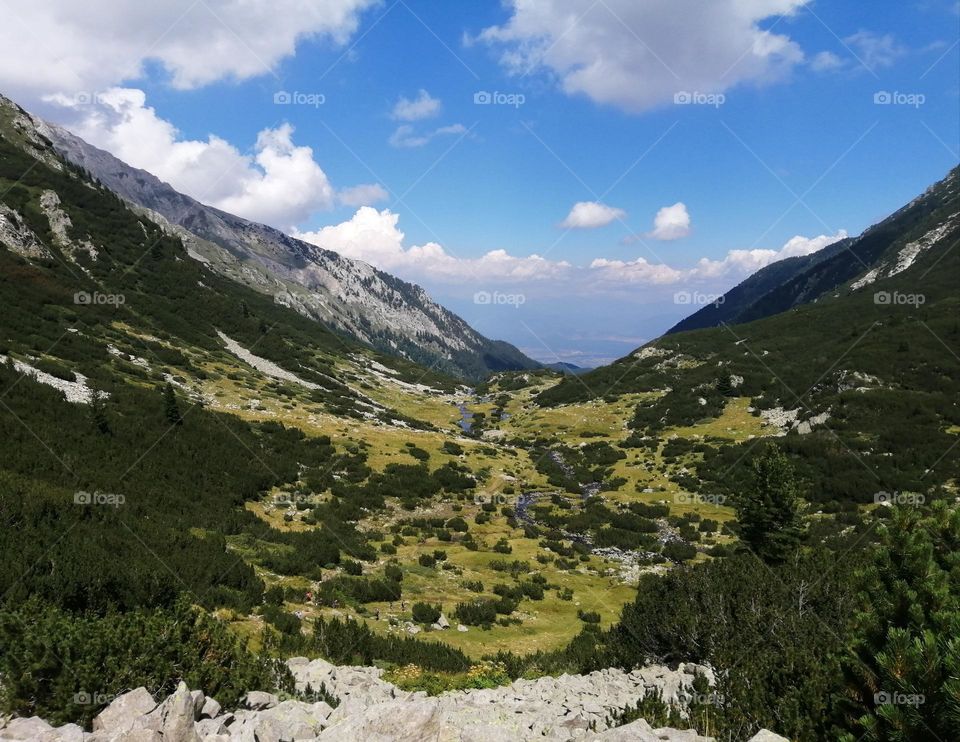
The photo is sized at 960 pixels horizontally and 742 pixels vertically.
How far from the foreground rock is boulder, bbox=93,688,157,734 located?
0.01 metres

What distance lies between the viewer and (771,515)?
20578 millimetres

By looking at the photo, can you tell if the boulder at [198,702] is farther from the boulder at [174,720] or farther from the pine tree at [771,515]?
the pine tree at [771,515]

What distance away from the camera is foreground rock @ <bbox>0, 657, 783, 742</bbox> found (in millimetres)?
6043

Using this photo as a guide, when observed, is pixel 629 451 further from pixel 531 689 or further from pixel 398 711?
pixel 398 711

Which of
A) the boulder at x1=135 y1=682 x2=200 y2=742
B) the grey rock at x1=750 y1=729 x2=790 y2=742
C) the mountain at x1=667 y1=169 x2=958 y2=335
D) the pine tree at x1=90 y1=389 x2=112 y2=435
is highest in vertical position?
the mountain at x1=667 y1=169 x2=958 y2=335

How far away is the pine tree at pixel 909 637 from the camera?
207 inches

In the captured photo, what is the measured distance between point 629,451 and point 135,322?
168ft

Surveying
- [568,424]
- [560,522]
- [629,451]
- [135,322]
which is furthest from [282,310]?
[560,522]

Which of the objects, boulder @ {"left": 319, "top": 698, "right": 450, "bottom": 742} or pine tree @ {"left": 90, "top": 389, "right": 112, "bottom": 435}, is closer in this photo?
boulder @ {"left": 319, "top": 698, "right": 450, "bottom": 742}

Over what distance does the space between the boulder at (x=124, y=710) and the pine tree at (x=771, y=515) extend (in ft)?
67.4

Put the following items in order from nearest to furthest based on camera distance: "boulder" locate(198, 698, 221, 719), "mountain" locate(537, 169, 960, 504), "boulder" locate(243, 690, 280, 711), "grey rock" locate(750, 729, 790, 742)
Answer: "grey rock" locate(750, 729, 790, 742) → "boulder" locate(198, 698, 221, 719) → "boulder" locate(243, 690, 280, 711) → "mountain" locate(537, 169, 960, 504)

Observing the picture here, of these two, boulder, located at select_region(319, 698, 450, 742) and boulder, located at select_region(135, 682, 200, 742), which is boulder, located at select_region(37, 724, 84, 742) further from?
boulder, located at select_region(319, 698, 450, 742)

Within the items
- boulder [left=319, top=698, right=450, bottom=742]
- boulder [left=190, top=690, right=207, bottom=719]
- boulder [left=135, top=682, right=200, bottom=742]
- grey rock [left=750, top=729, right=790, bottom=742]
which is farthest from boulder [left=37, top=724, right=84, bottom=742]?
grey rock [left=750, top=729, right=790, bottom=742]

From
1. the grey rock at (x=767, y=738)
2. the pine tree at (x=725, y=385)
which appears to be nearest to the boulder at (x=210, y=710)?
the grey rock at (x=767, y=738)
